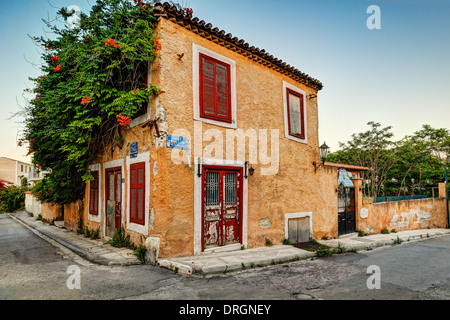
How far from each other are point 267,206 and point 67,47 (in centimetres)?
715

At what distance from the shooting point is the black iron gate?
11.6 metres

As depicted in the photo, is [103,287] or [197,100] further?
[197,100]

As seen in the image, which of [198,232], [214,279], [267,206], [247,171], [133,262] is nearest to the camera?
[214,279]

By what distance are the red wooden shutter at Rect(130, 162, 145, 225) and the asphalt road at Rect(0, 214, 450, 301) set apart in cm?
143

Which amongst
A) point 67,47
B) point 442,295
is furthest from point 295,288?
point 67,47

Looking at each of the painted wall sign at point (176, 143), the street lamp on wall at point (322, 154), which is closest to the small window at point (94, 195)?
the painted wall sign at point (176, 143)

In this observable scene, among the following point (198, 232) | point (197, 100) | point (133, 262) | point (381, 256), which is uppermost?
point (197, 100)

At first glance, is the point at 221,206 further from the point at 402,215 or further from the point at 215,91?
the point at 402,215

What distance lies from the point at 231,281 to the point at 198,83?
15.9 feet

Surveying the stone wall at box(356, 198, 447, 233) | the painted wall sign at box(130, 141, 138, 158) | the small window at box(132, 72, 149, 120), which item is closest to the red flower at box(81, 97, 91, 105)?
the small window at box(132, 72, 149, 120)

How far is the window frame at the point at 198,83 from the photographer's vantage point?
22.5 ft

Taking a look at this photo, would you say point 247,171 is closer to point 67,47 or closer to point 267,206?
point 267,206

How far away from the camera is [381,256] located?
790 cm
